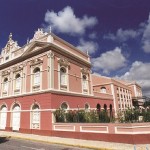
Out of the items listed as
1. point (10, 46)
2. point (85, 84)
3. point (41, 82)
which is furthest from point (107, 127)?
point (10, 46)

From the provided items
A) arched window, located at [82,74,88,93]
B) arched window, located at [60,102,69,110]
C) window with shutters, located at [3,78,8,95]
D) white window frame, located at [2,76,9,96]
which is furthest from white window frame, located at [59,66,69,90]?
window with shutters, located at [3,78,8,95]

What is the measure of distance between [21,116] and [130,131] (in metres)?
12.0

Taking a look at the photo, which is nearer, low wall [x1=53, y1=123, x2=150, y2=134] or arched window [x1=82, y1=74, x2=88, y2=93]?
low wall [x1=53, y1=123, x2=150, y2=134]

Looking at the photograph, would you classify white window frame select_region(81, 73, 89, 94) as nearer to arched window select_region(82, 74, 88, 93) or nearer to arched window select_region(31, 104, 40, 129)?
arched window select_region(82, 74, 88, 93)

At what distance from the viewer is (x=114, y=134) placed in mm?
11484

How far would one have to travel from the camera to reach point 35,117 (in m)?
17.1

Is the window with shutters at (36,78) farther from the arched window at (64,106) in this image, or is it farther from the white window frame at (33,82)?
the arched window at (64,106)

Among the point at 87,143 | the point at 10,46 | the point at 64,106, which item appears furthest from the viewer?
the point at 10,46

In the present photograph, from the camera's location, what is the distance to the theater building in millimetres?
16625

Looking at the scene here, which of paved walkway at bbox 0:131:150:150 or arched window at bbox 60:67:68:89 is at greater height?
arched window at bbox 60:67:68:89

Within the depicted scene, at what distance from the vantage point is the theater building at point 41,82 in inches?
655

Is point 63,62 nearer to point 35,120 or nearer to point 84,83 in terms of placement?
point 84,83

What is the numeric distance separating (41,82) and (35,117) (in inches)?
139

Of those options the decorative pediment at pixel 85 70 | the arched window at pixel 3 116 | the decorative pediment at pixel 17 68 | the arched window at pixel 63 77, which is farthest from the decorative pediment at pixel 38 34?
the arched window at pixel 3 116
